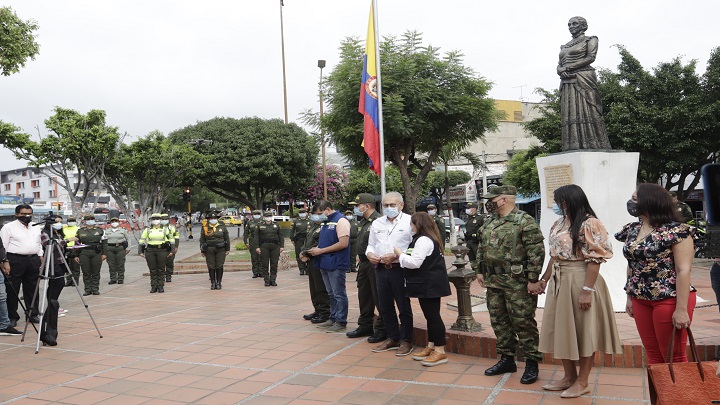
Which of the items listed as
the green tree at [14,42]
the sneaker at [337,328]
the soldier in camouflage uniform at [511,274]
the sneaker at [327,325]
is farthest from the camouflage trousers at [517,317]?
the green tree at [14,42]

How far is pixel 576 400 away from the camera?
4297mm

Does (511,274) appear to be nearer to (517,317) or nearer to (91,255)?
(517,317)

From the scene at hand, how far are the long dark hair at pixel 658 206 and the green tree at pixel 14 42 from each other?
15939mm

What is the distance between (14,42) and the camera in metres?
14.9

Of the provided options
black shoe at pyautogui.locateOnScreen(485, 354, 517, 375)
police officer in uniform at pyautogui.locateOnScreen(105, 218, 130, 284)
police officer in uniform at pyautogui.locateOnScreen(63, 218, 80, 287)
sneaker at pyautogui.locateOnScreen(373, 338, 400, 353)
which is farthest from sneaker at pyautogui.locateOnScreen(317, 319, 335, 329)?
police officer in uniform at pyautogui.locateOnScreen(105, 218, 130, 284)

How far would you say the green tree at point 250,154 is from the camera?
3262 cm

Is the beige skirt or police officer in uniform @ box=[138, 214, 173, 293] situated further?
police officer in uniform @ box=[138, 214, 173, 293]

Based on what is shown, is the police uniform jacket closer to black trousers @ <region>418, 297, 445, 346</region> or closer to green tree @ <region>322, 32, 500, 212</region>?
black trousers @ <region>418, 297, 445, 346</region>

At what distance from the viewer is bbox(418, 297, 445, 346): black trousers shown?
212 inches

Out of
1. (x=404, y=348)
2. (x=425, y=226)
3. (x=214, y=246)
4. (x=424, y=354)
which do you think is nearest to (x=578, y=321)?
(x=425, y=226)

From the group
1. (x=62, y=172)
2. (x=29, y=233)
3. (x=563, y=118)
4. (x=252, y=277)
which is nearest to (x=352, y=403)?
(x=563, y=118)

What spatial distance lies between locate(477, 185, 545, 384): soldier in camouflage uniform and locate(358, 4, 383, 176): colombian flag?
218 inches

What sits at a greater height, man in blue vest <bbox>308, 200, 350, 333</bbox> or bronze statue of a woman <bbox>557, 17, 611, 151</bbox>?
bronze statue of a woman <bbox>557, 17, 611, 151</bbox>

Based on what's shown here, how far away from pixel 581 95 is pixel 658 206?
162 inches
